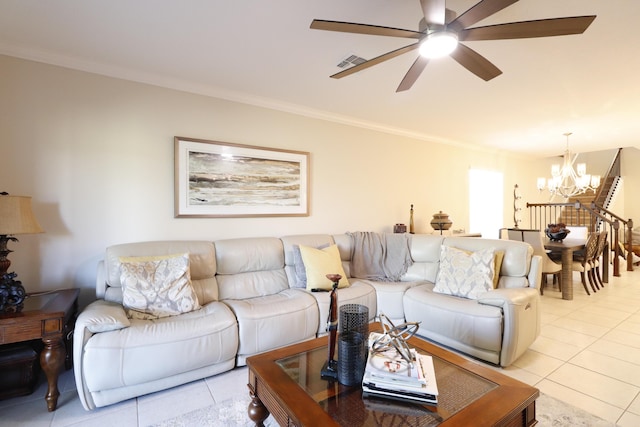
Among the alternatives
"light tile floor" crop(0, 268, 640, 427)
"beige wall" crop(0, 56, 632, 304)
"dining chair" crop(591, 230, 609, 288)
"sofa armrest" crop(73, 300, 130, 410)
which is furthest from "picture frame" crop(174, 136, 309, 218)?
"dining chair" crop(591, 230, 609, 288)

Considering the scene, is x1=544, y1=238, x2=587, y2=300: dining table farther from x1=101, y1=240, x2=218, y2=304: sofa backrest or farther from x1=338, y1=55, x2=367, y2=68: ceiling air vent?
x1=101, y1=240, x2=218, y2=304: sofa backrest

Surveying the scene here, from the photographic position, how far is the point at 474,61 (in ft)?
6.28

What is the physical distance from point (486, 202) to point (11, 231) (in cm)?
693

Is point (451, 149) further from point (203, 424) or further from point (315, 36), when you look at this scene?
point (203, 424)

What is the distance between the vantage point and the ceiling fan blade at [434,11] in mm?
1445

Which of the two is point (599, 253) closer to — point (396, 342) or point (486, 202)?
point (486, 202)

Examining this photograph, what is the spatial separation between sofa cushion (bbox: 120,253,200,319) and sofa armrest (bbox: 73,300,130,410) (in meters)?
0.23

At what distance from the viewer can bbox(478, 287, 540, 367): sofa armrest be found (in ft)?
7.82

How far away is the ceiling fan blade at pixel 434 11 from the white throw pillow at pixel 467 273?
2118mm

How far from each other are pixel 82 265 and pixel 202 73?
79.1 inches

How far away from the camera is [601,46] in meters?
2.36

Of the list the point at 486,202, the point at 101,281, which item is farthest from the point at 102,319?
the point at 486,202

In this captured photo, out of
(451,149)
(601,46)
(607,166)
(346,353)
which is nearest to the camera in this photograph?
A: (346,353)

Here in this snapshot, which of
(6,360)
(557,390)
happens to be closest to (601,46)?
(557,390)
